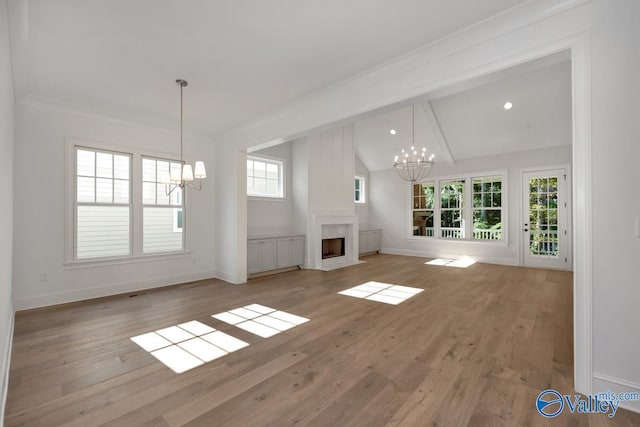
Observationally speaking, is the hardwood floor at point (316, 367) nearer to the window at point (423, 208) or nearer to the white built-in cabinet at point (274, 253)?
the white built-in cabinet at point (274, 253)

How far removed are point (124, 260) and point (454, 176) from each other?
323 inches

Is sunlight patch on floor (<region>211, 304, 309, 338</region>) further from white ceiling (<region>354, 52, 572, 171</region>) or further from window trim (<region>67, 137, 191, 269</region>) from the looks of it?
white ceiling (<region>354, 52, 572, 171</region>)

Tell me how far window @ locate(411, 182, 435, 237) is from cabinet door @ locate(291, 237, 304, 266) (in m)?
4.14

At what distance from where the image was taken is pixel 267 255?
6.38 meters

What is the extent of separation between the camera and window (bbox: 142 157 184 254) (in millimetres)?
5160

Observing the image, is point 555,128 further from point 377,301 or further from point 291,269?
point 291,269

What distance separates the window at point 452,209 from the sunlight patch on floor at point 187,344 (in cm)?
740

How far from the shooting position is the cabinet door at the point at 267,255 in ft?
20.6

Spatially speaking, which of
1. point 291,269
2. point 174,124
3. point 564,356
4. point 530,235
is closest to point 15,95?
point 174,124

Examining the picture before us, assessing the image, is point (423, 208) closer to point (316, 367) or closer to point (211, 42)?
point (316, 367)

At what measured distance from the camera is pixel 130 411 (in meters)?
1.92

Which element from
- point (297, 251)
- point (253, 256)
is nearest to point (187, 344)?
point (253, 256)

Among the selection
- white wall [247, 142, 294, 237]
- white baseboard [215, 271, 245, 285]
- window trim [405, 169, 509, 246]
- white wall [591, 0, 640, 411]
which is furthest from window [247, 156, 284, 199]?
white wall [591, 0, 640, 411]

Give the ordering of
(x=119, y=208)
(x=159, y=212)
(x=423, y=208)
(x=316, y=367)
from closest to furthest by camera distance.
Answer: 1. (x=316, y=367)
2. (x=119, y=208)
3. (x=159, y=212)
4. (x=423, y=208)
